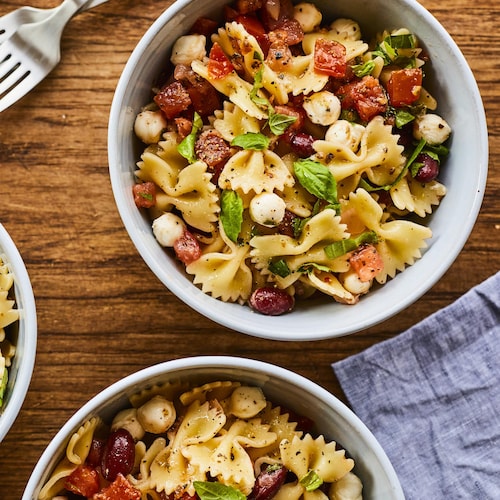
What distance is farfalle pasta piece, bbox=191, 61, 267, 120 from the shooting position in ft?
9.77

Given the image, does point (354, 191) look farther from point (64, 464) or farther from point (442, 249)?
point (64, 464)

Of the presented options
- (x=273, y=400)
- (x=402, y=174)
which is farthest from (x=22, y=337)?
(x=402, y=174)

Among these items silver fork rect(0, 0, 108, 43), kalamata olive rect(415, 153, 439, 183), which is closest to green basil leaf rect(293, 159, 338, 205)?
kalamata olive rect(415, 153, 439, 183)

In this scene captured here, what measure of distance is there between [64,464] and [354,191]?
1510 mm

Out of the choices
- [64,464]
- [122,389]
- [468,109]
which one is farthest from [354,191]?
[64,464]

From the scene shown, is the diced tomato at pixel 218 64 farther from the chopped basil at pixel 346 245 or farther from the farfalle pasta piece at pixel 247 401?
the farfalle pasta piece at pixel 247 401

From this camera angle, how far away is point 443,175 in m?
3.16

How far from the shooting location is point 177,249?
3.03m

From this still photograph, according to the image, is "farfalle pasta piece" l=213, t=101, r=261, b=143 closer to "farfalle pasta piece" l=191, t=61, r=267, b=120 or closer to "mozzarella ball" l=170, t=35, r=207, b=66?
"farfalle pasta piece" l=191, t=61, r=267, b=120

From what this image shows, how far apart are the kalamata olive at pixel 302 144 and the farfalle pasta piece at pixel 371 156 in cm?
3

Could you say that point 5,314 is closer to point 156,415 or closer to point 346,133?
point 156,415

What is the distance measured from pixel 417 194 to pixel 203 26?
106 centimetres

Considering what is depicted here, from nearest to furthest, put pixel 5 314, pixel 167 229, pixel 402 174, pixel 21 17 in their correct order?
pixel 5 314 < pixel 167 229 < pixel 402 174 < pixel 21 17

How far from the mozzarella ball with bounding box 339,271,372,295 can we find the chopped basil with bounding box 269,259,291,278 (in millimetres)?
221
